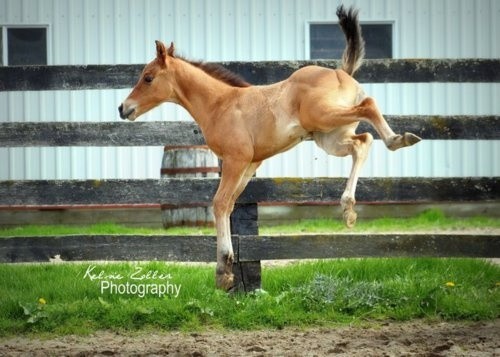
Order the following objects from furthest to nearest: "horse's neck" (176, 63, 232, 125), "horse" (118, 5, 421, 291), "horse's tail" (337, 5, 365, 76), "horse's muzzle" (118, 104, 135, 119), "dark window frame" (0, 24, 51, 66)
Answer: "dark window frame" (0, 24, 51, 66)
"horse's neck" (176, 63, 232, 125)
"horse's muzzle" (118, 104, 135, 119)
"horse's tail" (337, 5, 365, 76)
"horse" (118, 5, 421, 291)

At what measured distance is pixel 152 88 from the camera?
20.2 feet

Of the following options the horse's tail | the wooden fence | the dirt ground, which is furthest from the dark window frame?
the horse's tail

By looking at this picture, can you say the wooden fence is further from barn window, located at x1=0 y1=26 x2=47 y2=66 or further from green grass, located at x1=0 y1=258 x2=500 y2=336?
barn window, located at x1=0 y1=26 x2=47 y2=66

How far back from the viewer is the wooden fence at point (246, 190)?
283 inches

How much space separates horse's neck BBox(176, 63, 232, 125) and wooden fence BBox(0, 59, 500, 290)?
0.94 metres

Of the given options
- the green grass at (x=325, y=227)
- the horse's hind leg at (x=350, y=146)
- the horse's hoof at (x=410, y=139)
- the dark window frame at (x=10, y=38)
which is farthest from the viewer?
the dark window frame at (x=10, y=38)

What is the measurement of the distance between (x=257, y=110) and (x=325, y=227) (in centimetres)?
572

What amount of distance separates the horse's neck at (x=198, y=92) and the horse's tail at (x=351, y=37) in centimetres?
91

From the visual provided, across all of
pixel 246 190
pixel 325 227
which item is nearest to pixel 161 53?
pixel 246 190

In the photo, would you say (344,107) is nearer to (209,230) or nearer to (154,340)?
(154,340)

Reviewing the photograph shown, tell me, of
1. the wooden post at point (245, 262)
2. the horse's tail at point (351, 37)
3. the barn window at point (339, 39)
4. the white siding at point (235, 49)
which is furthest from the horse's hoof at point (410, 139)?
the barn window at point (339, 39)

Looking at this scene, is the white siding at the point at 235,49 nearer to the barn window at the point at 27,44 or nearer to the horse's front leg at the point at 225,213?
the barn window at the point at 27,44

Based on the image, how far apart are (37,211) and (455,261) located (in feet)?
23.1

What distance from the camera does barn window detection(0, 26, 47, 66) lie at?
1304 cm
